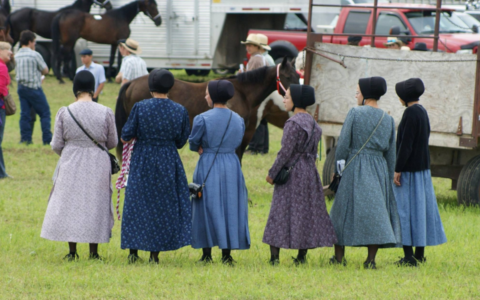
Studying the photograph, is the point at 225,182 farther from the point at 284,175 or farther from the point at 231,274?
the point at 231,274

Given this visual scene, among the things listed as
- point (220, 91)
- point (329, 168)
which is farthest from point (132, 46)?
point (220, 91)

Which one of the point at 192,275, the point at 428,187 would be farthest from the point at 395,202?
the point at 192,275

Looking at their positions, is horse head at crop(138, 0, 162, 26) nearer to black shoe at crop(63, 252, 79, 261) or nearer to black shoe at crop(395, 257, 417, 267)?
black shoe at crop(63, 252, 79, 261)

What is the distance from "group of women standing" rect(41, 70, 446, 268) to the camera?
17.0 feet

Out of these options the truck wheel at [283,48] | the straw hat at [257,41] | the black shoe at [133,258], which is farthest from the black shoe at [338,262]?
the truck wheel at [283,48]

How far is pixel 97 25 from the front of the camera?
18484 millimetres

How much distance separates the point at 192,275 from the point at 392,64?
3672 millimetres

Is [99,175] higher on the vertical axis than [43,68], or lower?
lower

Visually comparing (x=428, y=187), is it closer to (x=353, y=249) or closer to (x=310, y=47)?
(x=353, y=249)

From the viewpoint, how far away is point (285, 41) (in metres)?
17.6

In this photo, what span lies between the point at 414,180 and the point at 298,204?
101 centimetres

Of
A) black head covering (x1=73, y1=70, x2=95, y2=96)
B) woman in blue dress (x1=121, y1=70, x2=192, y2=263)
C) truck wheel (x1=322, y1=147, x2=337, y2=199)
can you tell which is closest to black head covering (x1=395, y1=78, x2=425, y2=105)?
woman in blue dress (x1=121, y1=70, x2=192, y2=263)

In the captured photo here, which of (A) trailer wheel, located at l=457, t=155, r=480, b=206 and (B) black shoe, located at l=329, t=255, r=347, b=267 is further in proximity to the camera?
(A) trailer wheel, located at l=457, t=155, r=480, b=206

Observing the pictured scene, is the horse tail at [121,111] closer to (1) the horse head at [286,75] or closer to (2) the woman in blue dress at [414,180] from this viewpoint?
(1) the horse head at [286,75]
